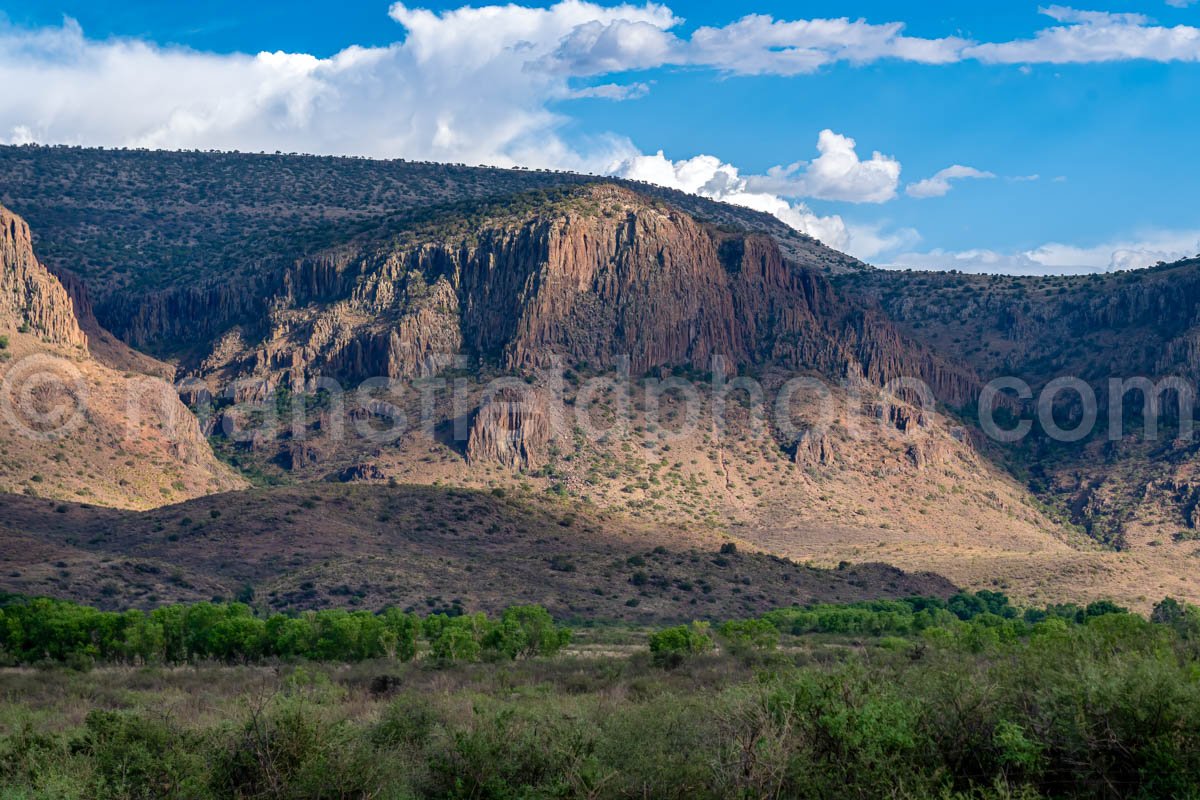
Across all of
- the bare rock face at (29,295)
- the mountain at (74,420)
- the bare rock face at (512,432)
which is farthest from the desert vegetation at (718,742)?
the bare rock face at (29,295)

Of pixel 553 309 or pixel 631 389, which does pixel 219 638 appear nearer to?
pixel 631 389


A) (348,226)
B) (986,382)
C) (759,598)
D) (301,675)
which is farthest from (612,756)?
(348,226)

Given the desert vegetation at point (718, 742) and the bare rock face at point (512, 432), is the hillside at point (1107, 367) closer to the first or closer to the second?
the bare rock face at point (512, 432)

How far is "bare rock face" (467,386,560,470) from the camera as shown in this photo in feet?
449

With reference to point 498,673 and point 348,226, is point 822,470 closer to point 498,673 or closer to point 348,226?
point 348,226

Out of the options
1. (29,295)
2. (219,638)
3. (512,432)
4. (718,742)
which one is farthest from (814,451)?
(718,742)

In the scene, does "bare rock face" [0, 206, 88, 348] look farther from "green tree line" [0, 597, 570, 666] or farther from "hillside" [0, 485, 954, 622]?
"green tree line" [0, 597, 570, 666]

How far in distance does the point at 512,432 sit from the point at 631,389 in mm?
20441

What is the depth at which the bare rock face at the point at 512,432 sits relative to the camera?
13675cm

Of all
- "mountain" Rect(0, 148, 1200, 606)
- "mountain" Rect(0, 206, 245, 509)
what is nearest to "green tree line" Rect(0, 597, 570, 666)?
"mountain" Rect(0, 148, 1200, 606)

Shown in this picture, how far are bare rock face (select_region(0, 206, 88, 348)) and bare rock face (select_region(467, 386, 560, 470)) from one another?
1680 inches

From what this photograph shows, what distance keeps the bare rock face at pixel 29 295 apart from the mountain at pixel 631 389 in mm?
838

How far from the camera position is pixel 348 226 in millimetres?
195750

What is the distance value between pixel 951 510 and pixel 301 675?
344ft
